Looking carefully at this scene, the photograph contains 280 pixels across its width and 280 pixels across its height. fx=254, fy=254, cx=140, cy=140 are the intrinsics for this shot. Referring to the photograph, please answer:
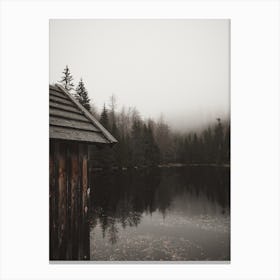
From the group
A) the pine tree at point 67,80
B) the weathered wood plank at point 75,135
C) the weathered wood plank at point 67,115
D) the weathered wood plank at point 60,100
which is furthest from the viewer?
the pine tree at point 67,80

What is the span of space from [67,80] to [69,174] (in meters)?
0.99

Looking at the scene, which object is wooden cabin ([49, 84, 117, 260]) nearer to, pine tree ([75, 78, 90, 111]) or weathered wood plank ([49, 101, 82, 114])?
weathered wood plank ([49, 101, 82, 114])

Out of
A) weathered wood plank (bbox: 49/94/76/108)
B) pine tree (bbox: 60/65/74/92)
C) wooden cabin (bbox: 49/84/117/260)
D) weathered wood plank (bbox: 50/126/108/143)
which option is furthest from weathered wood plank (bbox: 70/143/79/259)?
pine tree (bbox: 60/65/74/92)

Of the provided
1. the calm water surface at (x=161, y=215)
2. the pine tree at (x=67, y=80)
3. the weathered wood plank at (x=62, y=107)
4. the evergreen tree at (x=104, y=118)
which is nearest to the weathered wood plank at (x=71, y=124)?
the weathered wood plank at (x=62, y=107)

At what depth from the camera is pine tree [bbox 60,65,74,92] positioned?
2.61 metres

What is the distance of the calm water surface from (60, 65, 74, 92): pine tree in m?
0.96

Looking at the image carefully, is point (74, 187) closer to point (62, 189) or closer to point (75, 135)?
point (62, 189)

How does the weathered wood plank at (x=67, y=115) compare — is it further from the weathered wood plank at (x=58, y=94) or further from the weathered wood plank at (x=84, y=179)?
the weathered wood plank at (x=84, y=179)
